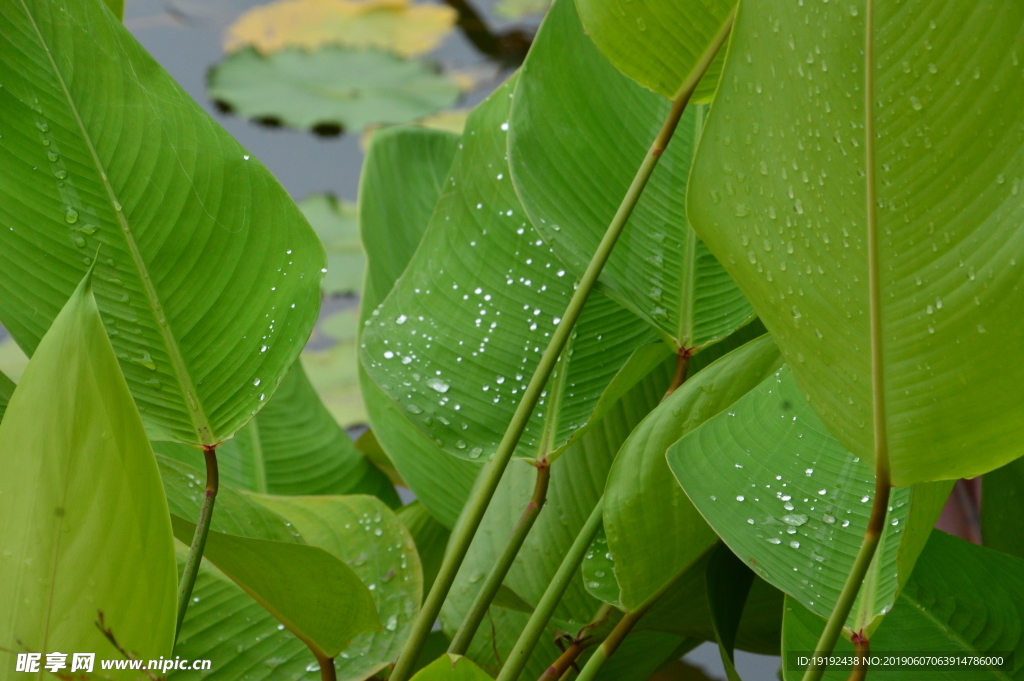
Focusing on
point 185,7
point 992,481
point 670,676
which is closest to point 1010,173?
point 992,481

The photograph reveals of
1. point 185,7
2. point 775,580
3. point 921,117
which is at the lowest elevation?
point 775,580

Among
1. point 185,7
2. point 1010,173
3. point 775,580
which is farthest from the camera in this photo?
point 185,7

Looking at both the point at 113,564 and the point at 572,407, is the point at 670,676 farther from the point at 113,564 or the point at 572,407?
the point at 113,564

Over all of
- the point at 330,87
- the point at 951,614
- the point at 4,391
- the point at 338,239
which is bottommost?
the point at 951,614

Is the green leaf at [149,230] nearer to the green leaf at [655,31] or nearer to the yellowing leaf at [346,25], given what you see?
the green leaf at [655,31]

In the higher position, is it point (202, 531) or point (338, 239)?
point (338, 239)

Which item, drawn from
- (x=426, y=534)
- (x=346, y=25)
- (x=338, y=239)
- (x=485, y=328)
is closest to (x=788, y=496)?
(x=485, y=328)

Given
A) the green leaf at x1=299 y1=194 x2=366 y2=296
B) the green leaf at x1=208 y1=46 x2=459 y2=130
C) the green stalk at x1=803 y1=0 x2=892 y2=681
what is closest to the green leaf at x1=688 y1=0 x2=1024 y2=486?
the green stalk at x1=803 y1=0 x2=892 y2=681

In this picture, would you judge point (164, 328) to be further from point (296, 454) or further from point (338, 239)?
point (338, 239)
